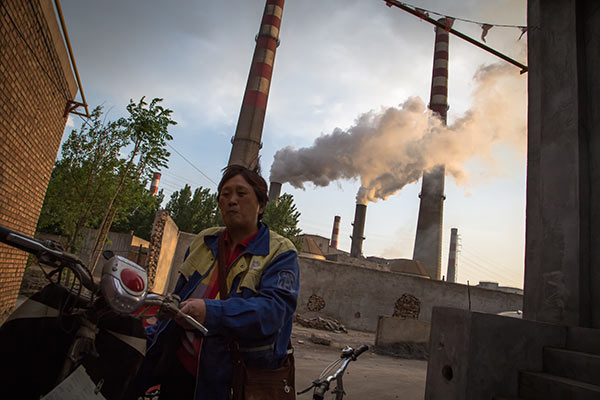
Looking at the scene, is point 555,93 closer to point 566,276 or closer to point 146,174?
point 566,276

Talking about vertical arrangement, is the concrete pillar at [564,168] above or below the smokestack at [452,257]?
below

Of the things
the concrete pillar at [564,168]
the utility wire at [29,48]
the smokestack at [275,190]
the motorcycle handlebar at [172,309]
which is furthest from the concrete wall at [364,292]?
the motorcycle handlebar at [172,309]

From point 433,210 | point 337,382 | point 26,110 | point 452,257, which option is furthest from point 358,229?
point 337,382

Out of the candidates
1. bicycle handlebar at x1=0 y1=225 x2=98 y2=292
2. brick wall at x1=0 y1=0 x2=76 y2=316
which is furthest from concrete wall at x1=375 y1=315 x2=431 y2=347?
bicycle handlebar at x1=0 y1=225 x2=98 y2=292

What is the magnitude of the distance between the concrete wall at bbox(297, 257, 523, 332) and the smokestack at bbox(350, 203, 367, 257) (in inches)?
610

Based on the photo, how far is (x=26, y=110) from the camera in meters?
4.91

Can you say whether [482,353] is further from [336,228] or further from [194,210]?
[336,228]

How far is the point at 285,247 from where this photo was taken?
143cm

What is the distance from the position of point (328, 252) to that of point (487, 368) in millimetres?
37375

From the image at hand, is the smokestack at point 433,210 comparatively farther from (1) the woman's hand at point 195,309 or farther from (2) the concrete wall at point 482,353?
(1) the woman's hand at point 195,309

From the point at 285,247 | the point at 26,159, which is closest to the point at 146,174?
the point at 26,159

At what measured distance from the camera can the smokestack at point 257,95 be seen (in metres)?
20.7

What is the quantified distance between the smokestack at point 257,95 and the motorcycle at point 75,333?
19405 mm

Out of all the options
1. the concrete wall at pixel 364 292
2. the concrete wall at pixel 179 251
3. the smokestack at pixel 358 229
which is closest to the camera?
the concrete wall at pixel 179 251
